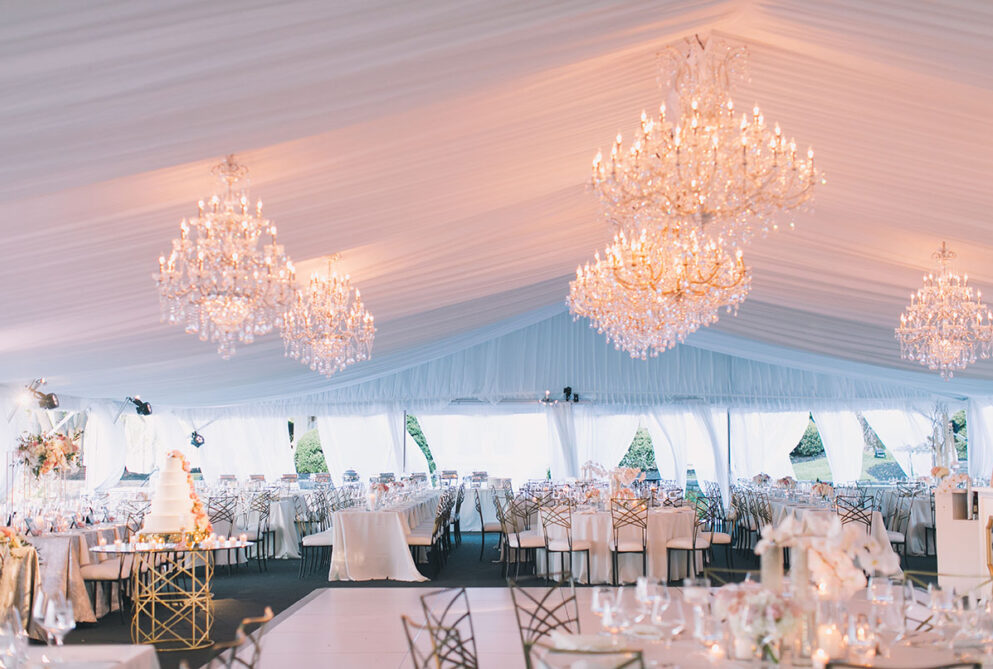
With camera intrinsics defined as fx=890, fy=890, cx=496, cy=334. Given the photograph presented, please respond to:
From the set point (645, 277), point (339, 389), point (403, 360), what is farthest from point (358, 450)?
point (645, 277)

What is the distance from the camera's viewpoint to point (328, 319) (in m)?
8.49

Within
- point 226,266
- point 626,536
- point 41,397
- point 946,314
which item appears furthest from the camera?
point 41,397

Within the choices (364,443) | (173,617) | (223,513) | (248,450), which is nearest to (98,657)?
(173,617)

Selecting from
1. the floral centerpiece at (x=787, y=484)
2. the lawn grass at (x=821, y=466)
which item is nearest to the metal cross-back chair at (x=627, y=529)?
the floral centerpiece at (x=787, y=484)

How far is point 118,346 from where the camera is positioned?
370 inches

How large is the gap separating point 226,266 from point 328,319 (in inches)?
123

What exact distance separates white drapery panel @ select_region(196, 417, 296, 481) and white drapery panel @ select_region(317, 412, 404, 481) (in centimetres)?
95

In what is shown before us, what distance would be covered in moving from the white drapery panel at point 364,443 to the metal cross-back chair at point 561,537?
8108 mm

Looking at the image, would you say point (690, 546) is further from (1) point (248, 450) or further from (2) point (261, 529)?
(1) point (248, 450)

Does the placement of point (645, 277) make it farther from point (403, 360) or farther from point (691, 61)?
point (403, 360)

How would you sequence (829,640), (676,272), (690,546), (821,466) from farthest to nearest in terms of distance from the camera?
(821,466)
(690,546)
(676,272)
(829,640)

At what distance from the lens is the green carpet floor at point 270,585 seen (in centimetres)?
740

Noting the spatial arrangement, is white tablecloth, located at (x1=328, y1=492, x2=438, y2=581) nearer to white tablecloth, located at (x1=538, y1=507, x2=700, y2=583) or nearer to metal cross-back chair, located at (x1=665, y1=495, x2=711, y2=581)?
white tablecloth, located at (x1=538, y1=507, x2=700, y2=583)

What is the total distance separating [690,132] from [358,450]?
1432 centimetres
